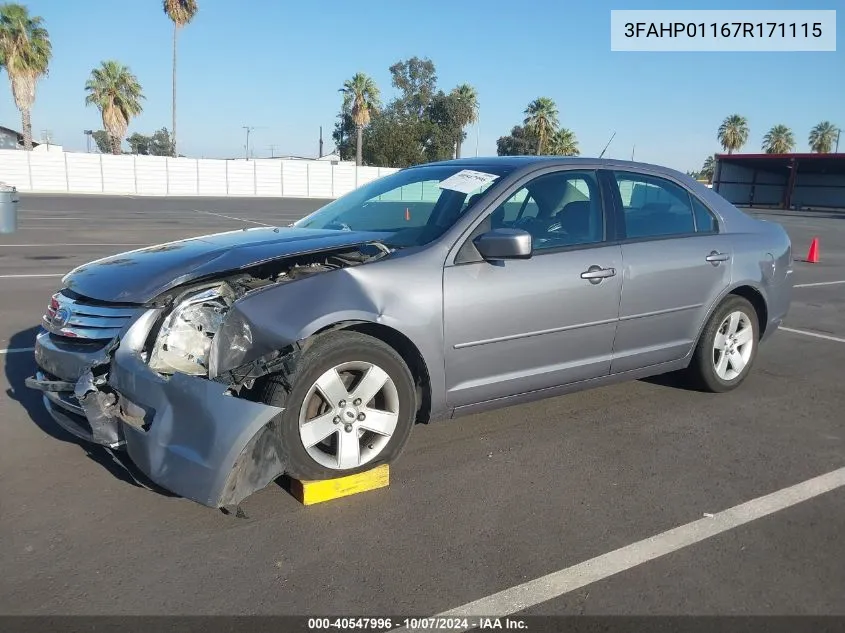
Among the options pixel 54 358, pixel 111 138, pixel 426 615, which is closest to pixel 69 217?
pixel 54 358

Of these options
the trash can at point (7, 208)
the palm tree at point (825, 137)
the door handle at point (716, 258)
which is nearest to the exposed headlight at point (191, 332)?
the door handle at point (716, 258)

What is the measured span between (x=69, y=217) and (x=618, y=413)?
22.7 m

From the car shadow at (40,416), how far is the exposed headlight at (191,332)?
57cm

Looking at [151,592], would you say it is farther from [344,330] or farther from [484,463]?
[484,463]

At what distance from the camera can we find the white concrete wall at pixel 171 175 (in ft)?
143

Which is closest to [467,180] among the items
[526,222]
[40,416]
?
[526,222]

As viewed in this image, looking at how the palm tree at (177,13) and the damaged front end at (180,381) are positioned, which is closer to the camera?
the damaged front end at (180,381)

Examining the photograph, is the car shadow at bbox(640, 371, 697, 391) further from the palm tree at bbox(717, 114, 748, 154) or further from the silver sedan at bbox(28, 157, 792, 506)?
the palm tree at bbox(717, 114, 748, 154)

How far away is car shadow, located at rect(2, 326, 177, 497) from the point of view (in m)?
3.53

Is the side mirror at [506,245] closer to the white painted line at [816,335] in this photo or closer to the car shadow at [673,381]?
the car shadow at [673,381]

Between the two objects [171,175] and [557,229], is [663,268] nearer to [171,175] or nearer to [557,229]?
[557,229]

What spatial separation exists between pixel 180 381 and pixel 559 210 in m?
2.60

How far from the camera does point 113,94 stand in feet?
173

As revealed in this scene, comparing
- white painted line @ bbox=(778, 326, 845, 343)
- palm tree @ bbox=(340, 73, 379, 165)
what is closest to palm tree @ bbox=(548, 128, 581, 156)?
palm tree @ bbox=(340, 73, 379, 165)
